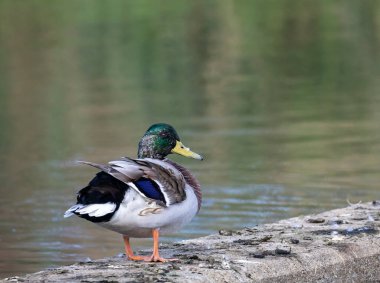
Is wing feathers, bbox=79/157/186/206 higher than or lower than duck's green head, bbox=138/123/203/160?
lower

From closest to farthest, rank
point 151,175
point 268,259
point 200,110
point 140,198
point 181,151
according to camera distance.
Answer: point 140,198
point 151,175
point 268,259
point 181,151
point 200,110

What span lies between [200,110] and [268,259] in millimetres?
9316

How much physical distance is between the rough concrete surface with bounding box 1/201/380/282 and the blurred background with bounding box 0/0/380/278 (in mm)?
1689

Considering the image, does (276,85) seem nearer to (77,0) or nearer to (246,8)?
(246,8)

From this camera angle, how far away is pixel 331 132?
43.6 ft

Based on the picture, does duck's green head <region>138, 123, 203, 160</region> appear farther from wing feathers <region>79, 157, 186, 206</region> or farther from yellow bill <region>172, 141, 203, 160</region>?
wing feathers <region>79, 157, 186, 206</region>

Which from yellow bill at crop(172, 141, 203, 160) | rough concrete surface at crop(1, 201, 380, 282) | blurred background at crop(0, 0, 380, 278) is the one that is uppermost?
blurred background at crop(0, 0, 380, 278)

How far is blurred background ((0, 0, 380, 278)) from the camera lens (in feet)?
31.9

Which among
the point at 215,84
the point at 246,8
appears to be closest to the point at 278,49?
the point at 215,84

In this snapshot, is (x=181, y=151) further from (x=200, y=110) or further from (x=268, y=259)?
(x=200, y=110)

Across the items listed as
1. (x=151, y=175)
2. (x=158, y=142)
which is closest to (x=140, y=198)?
(x=151, y=175)

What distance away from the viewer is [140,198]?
581 centimetres

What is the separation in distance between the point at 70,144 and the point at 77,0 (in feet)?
77.5

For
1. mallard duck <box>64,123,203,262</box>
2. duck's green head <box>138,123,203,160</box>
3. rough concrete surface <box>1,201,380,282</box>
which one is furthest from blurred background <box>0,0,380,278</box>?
mallard duck <box>64,123,203,262</box>
